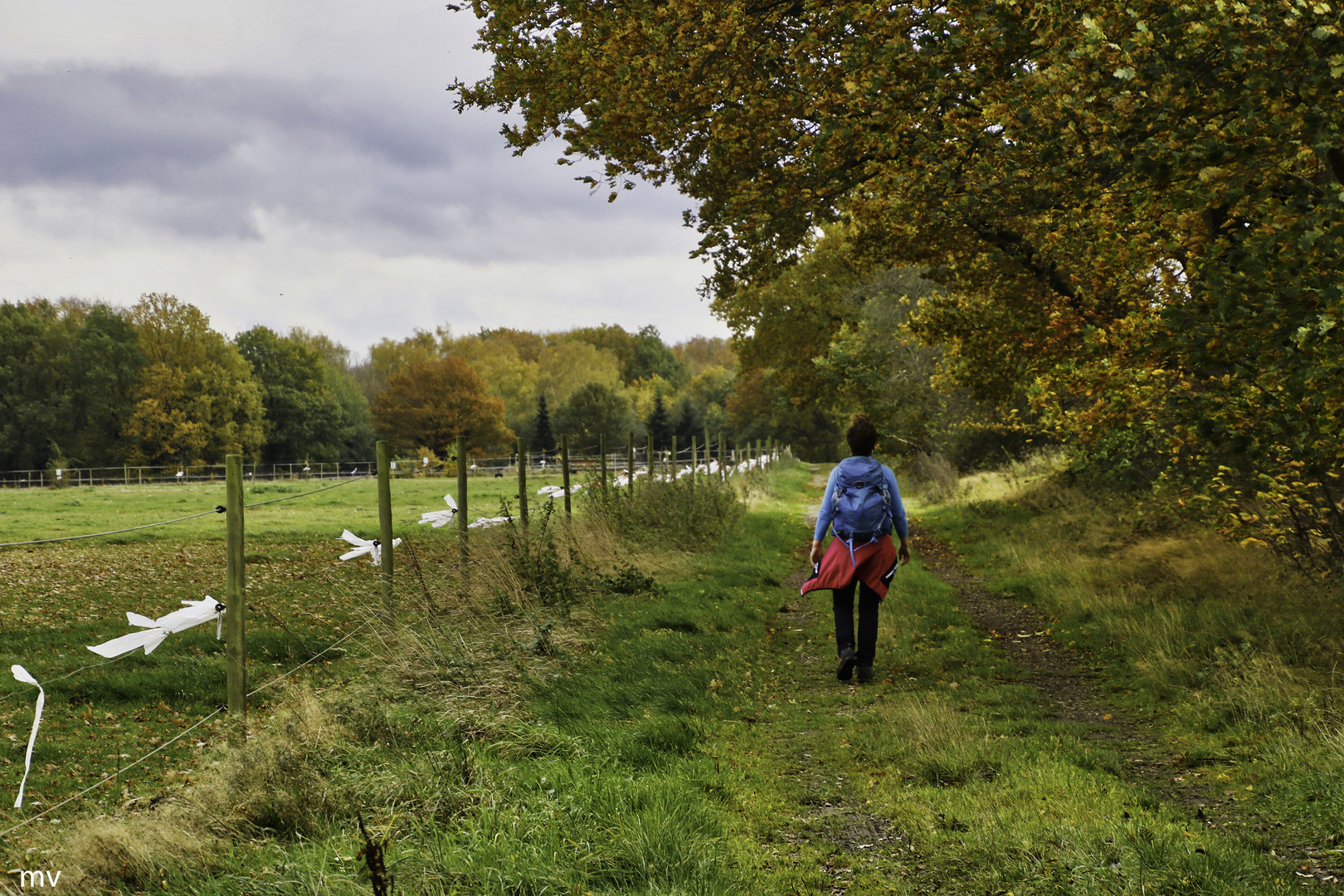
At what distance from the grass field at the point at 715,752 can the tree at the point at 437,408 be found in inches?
2397

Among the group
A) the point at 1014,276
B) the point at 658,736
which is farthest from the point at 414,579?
the point at 1014,276

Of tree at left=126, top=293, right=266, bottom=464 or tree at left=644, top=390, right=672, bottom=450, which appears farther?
tree at left=644, top=390, right=672, bottom=450

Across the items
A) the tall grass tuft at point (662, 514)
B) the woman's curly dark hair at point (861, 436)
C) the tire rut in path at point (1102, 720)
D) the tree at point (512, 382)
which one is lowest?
the tire rut in path at point (1102, 720)

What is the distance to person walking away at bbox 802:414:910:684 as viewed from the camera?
675cm

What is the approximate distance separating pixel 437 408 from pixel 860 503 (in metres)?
65.7

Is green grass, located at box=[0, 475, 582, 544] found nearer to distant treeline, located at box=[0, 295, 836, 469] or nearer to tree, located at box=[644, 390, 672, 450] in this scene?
distant treeline, located at box=[0, 295, 836, 469]

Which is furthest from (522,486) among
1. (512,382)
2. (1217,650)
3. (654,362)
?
(654,362)

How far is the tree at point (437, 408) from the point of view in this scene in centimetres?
6894

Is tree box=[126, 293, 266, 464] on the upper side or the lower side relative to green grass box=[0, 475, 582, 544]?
upper

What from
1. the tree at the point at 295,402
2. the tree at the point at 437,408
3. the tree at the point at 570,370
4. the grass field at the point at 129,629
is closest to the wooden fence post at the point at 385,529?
the grass field at the point at 129,629

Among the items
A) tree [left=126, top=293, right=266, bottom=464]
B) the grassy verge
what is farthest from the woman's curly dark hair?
tree [left=126, top=293, right=266, bottom=464]

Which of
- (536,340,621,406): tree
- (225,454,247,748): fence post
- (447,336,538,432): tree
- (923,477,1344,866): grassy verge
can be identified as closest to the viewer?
(923,477,1344,866): grassy verge

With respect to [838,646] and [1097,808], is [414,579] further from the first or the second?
[1097,808]

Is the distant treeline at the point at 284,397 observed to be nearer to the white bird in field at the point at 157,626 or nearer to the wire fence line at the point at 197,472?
the wire fence line at the point at 197,472
